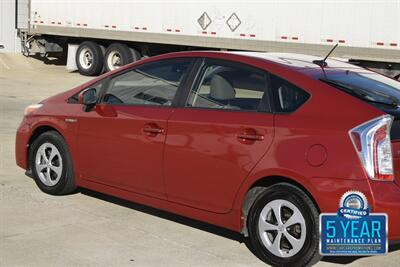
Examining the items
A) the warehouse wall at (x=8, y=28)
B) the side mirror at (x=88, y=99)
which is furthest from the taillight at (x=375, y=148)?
the warehouse wall at (x=8, y=28)

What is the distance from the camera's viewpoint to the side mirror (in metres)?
5.60

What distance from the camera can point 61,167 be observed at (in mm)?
5969

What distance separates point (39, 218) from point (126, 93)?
1303 millimetres

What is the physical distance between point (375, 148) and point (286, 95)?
0.79m

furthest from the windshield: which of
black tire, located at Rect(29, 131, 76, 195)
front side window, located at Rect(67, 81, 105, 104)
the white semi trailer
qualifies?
the white semi trailer

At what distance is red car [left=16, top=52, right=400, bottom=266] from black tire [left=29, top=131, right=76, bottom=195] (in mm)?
23

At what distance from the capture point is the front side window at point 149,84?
515 cm

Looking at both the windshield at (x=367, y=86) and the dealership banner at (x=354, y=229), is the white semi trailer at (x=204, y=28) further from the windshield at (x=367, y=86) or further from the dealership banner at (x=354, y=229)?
the dealership banner at (x=354, y=229)

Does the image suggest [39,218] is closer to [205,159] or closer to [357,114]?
[205,159]

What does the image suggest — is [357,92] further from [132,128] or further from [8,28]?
[8,28]

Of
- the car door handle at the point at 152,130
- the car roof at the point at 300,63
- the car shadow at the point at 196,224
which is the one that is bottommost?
the car shadow at the point at 196,224

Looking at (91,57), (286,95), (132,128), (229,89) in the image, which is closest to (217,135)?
(229,89)

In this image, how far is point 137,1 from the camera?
65.1 feet

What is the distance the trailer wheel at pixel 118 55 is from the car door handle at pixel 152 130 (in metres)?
15.2
